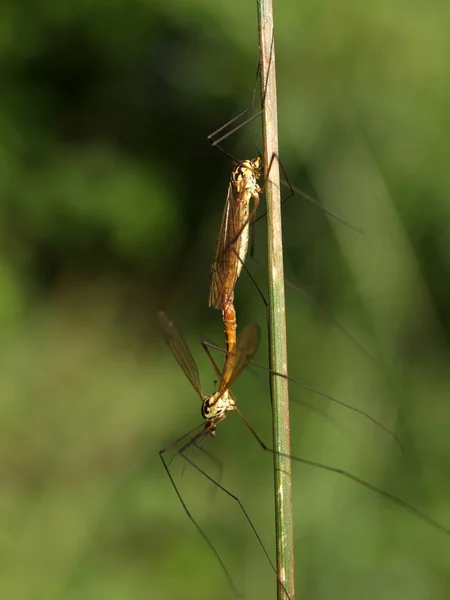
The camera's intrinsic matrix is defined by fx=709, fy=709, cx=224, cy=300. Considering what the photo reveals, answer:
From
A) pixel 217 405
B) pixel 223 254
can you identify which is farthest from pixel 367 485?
pixel 223 254

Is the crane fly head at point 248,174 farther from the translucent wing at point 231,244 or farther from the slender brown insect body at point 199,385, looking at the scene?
the slender brown insect body at point 199,385

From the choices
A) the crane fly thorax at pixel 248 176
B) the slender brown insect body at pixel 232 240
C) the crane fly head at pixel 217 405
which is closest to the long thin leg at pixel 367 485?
the crane fly head at pixel 217 405

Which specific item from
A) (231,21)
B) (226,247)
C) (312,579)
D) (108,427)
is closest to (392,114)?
(231,21)

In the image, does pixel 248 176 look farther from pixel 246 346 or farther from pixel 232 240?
pixel 246 346

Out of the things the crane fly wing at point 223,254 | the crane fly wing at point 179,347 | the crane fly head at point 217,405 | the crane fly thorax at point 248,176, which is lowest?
the crane fly head at point 217,405

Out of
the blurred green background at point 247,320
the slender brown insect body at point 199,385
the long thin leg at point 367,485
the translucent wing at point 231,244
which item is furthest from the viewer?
the blurred green background at point 247,320

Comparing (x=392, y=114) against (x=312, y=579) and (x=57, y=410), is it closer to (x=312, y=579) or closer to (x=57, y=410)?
(x=312, y=579)

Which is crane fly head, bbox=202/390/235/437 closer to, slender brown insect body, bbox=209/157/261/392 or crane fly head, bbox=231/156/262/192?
slender brown insect body, bbox=209/157/261/392
